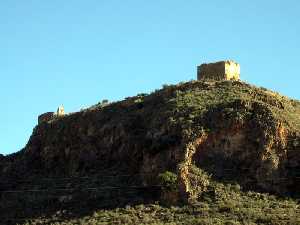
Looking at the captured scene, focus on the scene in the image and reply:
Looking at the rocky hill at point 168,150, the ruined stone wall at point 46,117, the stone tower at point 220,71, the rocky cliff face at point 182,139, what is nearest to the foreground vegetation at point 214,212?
the rocky hill at point 168,150

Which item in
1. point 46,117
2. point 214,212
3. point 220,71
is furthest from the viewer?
point 46,117

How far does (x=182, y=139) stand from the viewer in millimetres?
47500

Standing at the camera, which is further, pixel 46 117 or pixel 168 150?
pixel 46 117

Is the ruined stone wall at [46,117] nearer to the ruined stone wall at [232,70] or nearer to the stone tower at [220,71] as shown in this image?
the stone tower at [220,71]

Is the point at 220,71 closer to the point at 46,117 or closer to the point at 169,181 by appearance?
the point at 46,117

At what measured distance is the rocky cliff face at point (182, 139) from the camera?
45969 mm

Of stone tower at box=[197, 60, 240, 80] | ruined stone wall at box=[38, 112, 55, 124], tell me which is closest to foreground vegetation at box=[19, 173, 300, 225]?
stone tower at box=[197, 60, 240, 80]

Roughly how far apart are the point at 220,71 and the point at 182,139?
10868 mm

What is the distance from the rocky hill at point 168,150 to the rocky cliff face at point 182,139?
0.06 meters

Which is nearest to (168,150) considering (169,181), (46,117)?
(169,181)

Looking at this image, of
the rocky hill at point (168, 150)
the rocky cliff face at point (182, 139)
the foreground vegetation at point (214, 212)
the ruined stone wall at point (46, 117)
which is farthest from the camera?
the ruined stone wall at point (46, 117)

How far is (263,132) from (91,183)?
1035 centimetres

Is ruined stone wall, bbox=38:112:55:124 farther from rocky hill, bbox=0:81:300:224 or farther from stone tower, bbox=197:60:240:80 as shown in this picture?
stone tower, bbox=197:60:240:80

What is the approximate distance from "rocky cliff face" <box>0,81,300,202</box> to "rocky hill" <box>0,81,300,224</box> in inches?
2.3
